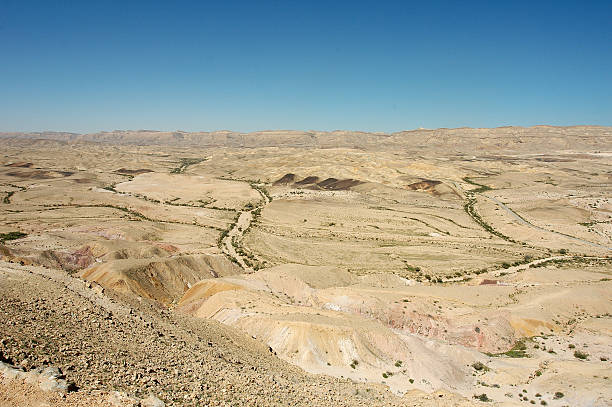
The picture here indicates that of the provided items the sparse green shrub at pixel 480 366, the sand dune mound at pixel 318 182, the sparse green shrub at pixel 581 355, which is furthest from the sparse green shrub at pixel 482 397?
the sand dune mound at pixel 318 182

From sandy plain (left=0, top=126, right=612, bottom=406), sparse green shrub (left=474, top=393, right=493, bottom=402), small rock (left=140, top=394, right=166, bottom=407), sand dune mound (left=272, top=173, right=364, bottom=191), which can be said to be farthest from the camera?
sand dune mound (left=272, top=173, right=364, bottom=191)

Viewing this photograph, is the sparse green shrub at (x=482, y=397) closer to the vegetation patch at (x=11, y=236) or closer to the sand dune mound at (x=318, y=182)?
the vegetation patch at (x=11, y=236)

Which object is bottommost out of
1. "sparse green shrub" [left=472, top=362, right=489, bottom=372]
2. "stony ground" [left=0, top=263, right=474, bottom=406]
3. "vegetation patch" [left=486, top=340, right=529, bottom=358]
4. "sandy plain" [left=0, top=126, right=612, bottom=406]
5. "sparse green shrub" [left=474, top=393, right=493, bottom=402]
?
"vegetation patch" [left=486, top=340, right=529, bottom=358]

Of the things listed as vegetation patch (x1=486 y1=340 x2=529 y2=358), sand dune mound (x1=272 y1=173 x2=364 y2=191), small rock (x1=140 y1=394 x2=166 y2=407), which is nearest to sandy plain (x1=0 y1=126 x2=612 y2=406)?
vegetation patch (x1=486 y1=340 x2=529 y2=358)

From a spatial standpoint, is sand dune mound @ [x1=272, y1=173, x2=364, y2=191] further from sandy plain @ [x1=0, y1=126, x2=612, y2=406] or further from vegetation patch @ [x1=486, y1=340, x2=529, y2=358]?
vegetation patch @ [x1=486, y1=340, x2=529, y2=358]

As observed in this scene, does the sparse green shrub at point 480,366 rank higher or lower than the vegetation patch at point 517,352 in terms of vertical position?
higher

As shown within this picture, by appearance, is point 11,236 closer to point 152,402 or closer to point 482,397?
point 152,402

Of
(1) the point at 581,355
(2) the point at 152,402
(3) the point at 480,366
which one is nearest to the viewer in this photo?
(2) the point at 152,402

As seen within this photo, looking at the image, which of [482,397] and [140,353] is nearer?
[140,353]

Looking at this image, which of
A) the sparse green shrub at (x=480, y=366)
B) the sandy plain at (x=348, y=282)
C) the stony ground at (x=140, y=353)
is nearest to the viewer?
the stony ground at (x=140, y=353)

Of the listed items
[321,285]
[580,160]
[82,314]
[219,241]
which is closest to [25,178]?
[219,241]

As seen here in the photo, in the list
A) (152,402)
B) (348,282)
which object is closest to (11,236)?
(348,282)
